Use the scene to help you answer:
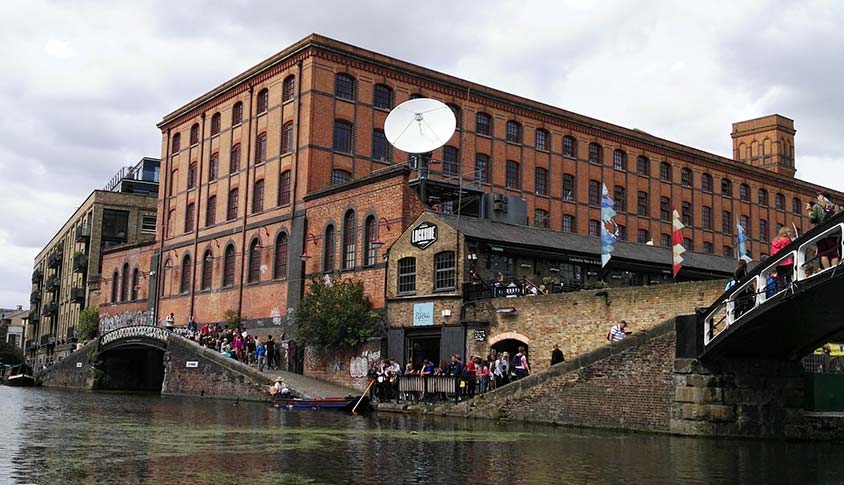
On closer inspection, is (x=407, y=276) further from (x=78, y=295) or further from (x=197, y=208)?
(x=78, y=295)

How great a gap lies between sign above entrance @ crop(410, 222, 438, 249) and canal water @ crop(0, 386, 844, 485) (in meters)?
9.13

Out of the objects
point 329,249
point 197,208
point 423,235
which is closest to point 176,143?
point 197,208

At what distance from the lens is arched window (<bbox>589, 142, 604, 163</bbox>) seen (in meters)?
53.9

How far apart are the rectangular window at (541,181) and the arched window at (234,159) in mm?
16698

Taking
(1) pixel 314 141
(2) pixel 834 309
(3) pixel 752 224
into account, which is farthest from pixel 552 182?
(2) pixel 834 309

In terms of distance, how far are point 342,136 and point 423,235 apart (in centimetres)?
1152

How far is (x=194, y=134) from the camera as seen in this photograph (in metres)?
52.8

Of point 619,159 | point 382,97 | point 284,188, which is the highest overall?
point 619,159

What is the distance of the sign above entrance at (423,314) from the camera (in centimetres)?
3172

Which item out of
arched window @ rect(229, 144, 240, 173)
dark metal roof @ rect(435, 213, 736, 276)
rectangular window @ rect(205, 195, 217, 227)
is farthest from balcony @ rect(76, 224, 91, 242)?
dark metal roof @ rect(435, 213, 736, 276)

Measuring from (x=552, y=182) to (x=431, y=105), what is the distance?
1723 centimetres

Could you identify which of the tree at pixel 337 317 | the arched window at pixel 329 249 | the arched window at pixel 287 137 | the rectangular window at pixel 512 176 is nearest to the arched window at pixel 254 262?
the arched window at pixel 287 137

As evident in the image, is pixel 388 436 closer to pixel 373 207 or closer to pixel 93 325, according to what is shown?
pixel 373 207

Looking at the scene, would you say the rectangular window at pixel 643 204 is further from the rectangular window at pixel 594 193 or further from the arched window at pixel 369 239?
the arched window at pixel 369 239
